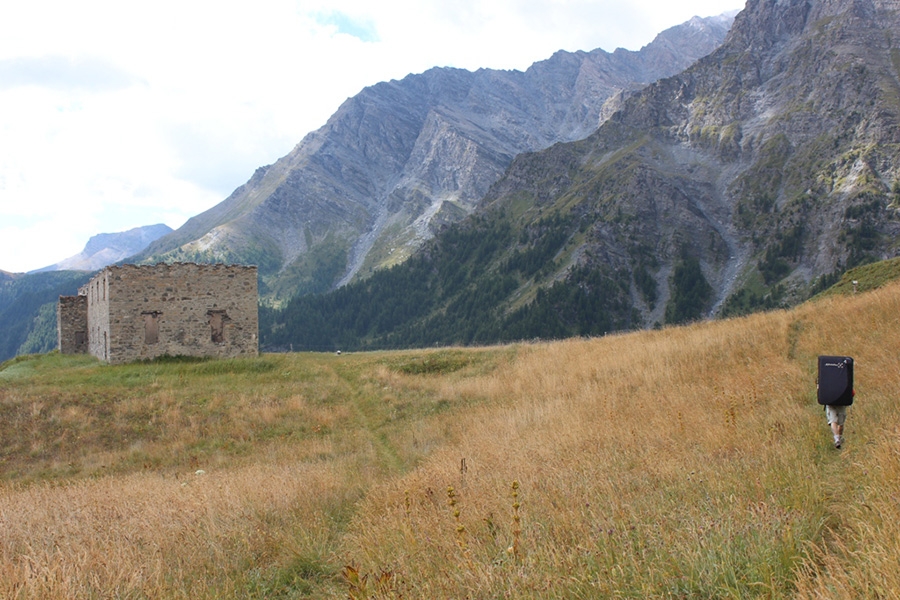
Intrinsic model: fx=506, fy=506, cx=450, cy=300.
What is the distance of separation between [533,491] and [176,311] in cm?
2938

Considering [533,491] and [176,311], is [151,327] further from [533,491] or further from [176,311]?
[533,491]

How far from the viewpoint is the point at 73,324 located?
4016 centimetres

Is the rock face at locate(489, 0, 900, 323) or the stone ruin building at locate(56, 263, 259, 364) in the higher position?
the rock face at locate(489, 0, 900, 323)

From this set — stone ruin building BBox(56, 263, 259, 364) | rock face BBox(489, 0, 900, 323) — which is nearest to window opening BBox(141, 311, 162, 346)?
stone ruin building BBox(56, 263, 259, 364)

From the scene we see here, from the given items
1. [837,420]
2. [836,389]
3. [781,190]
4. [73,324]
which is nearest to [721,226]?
[781,190]

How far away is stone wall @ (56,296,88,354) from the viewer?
39.8m

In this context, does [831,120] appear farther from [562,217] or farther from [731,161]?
[562,217]

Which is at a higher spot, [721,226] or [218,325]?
[721,226]

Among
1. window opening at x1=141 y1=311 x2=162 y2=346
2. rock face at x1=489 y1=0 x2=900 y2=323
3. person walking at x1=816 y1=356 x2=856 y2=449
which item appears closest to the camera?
person walking at x1=816 y1=356 x2=856 y2=449

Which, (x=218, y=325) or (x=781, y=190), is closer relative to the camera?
(x=218, y=325)

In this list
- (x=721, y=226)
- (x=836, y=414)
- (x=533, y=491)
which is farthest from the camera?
(x=721, y=226)

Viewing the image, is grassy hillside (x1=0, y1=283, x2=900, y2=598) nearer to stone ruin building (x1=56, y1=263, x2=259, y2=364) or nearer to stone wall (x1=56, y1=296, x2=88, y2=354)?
stone ruin building (x1=56, y1=263, x2=259, y2=364)

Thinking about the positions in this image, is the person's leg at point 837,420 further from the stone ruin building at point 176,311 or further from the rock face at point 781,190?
the rock face at point 781,190

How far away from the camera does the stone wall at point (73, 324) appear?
3984 centimetres
